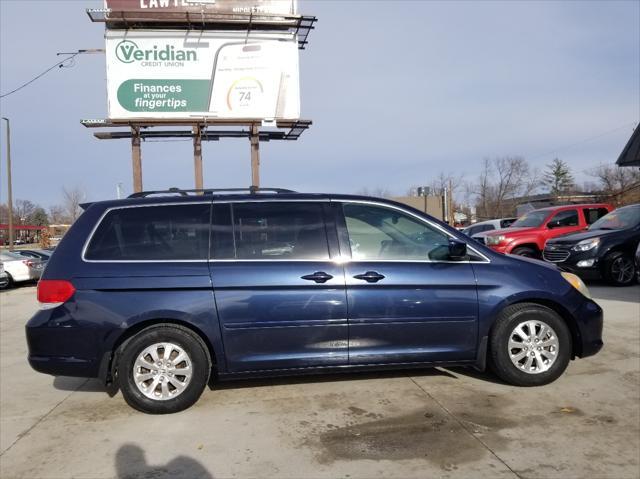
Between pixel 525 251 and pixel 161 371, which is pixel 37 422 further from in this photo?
pixel 525 251

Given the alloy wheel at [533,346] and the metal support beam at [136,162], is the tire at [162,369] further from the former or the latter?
the metal support beam at [136,162]

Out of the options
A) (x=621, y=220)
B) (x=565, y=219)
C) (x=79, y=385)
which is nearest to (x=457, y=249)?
(x=79, y=385)

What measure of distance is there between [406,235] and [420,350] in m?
1.04

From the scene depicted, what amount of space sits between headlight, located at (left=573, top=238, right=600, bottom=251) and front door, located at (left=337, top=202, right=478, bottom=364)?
21.9 feet

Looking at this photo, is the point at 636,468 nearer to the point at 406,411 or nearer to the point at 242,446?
the point at 406,411

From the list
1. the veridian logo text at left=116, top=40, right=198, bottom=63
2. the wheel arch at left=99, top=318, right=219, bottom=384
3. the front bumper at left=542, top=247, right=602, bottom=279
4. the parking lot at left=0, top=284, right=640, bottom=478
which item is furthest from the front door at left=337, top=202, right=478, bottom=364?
the veridian logo text at left=116, top=40, right=198, bottom=63

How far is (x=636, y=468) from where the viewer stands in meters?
3.04

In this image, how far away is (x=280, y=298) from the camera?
403cm

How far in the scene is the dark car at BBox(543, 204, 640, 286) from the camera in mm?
9531

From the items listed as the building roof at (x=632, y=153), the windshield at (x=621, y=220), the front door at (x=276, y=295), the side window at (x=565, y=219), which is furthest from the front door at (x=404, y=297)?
the building roof at (x=632, y=153)

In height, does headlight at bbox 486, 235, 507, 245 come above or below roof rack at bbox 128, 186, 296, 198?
below

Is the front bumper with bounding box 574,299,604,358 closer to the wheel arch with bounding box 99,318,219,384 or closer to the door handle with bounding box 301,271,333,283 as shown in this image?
the door handle with bounding box 301,271,333,283

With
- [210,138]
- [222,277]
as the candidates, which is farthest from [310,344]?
[210,138]

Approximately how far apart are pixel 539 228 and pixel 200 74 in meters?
10.4
